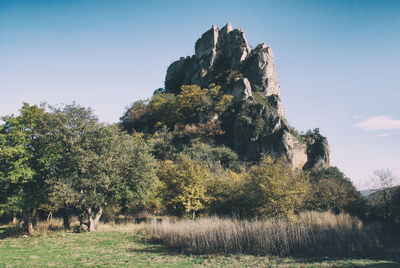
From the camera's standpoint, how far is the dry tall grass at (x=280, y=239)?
13.3 m

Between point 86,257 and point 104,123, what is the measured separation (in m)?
14.2

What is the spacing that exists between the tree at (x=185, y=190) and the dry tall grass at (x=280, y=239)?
7.12 metres

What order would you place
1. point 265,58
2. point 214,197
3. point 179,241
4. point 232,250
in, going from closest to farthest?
point 232,250 < point 179,241 < point 214,197 < point 265,58

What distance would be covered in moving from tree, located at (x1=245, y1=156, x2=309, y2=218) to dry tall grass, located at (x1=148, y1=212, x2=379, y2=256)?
408cm

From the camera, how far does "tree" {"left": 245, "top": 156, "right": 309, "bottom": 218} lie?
63.2 ft

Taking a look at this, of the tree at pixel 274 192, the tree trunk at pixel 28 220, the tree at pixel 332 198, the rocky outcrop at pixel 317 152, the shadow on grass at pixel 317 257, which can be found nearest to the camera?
the shadow on grass at pixel 317 257

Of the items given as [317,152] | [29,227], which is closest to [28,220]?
[29,227]

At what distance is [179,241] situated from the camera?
15.6 meters

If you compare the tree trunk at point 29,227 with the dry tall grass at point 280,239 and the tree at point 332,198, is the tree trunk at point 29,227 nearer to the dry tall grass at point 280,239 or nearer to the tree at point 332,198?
the dry tall grass at point 280,239

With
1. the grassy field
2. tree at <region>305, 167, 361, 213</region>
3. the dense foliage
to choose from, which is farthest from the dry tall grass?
tree at <region>305, 167, 361, 213</region>

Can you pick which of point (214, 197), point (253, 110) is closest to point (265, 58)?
point (253, 110)

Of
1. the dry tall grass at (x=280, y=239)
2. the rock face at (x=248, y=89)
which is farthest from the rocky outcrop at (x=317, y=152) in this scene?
the dry tall grass at (x=280, y=239)

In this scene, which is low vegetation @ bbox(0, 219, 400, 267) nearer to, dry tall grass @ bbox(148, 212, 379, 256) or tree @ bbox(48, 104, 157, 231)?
dry tall grass @ bbox(148, 212, 379, 256)

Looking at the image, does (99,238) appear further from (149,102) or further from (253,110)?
(149,102)
